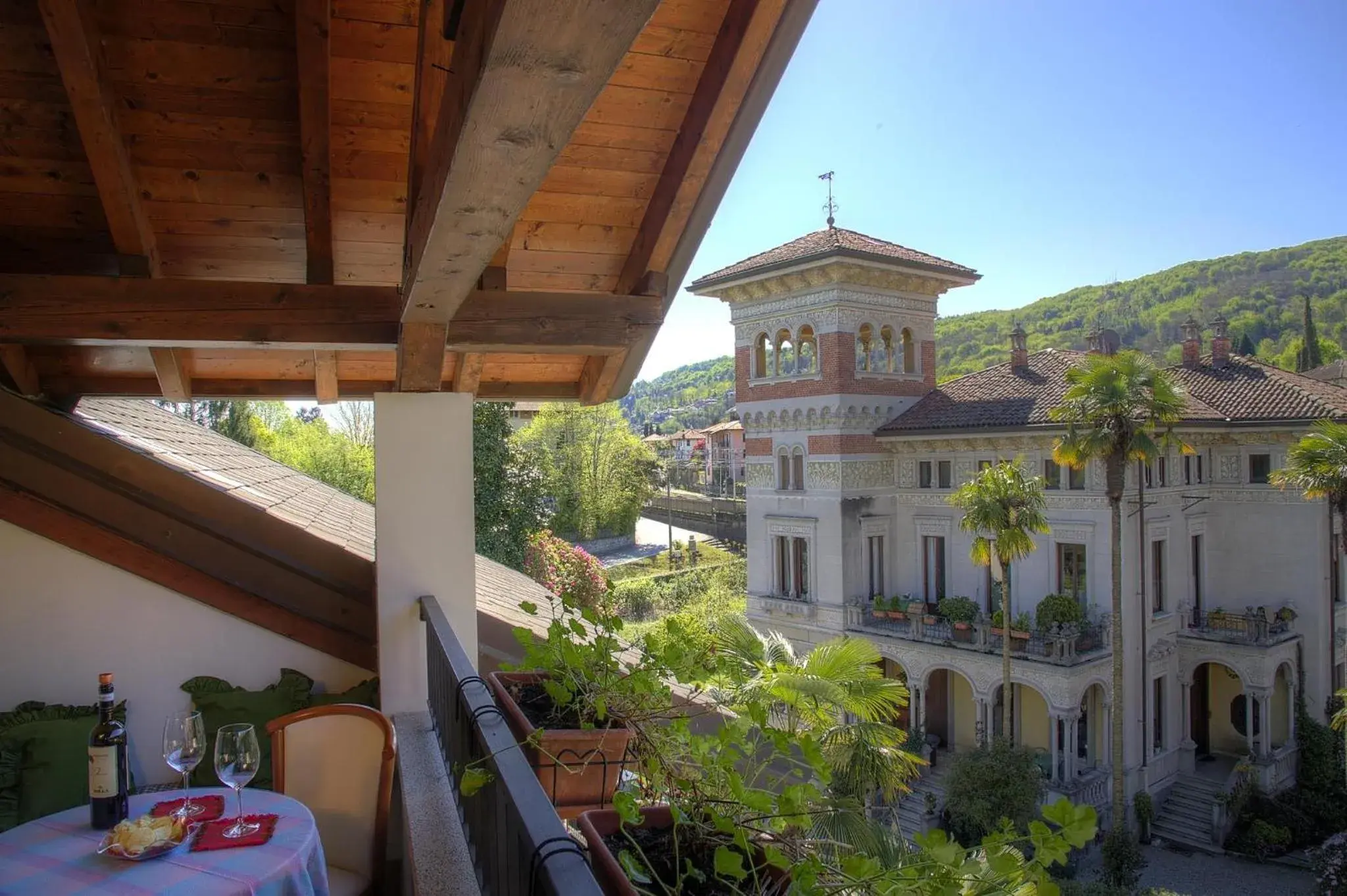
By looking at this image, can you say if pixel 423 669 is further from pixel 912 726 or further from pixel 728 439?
pixel 728 439

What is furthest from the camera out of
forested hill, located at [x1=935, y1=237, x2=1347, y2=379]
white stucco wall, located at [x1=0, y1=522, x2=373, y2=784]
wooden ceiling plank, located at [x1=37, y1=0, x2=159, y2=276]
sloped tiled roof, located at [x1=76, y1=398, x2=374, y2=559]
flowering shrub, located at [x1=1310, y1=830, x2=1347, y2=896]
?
forested hill, located at [x1=935, y1=237, x2=1347, y2=379]

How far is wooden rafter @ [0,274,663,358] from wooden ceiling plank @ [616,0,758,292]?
241mm

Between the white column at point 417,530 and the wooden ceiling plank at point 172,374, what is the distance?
92cm

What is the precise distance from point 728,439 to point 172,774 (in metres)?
46.0

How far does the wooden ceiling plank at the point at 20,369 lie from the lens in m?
3.38

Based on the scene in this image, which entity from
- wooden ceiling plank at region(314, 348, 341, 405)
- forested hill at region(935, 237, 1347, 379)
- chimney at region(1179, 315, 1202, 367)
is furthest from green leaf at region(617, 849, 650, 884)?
forested hill at region(935, 237, 1347, 379)

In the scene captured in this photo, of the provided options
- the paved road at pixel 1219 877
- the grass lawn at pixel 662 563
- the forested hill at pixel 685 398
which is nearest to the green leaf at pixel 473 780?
the paved road at pixel 1219 877

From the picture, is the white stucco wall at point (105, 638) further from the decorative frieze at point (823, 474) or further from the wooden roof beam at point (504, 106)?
the decorative frieze at point (823, 474)

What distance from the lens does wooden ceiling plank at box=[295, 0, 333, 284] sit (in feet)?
7.52

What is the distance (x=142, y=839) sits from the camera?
186cm

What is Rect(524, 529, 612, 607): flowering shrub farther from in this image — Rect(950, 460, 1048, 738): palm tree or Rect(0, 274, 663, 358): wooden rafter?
Rect(0, 274, 663, 358): wooden rafter

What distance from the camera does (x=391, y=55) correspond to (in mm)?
2596

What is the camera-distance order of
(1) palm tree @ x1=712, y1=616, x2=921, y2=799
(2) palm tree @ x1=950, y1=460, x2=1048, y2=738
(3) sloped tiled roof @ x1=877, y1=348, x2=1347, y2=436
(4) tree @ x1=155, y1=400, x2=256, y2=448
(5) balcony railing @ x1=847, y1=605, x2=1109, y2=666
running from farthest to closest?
(4) tree @ x1=155, y1=400, x2=256, y2=448 < (3) sloped tiled roof @ x1=877, y1=348, x2=1347, y2=436 < (5) balcony railing @ x1=847, y1=605, x2=1109, y2=666 < (2) palm tree @ x1=950, y1=460, x2=1048, y2=738 < (1) palm tree @ x1=712, y1=616, x2=921, y2=799

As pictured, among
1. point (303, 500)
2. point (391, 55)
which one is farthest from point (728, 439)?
point (391, 55)
